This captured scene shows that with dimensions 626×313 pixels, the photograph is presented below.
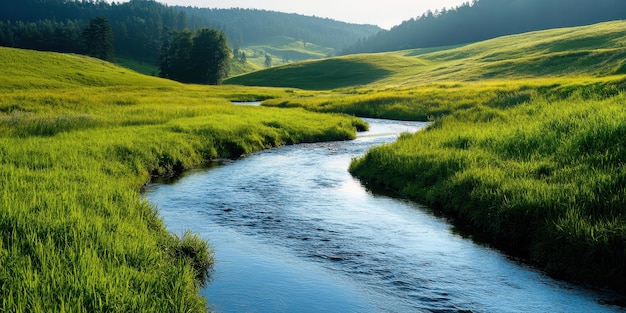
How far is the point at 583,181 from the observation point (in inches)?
483

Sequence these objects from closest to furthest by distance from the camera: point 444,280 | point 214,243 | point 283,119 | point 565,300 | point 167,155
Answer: point 565,300 < point 444,280 < point 214,243 < point 167,155 < point 283,119

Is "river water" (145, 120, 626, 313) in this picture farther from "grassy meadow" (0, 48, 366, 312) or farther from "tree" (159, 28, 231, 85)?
"tree" (159, 28, 231, 85)

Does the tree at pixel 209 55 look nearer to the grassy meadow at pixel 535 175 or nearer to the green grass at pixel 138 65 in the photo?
the green grass at pixel 138 65

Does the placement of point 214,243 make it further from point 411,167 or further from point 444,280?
point 411,167

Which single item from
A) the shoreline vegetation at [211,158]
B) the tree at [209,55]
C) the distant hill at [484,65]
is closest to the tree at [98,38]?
the tree at [209,55]

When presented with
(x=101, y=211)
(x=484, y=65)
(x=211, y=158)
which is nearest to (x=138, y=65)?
(x=484, y=65)

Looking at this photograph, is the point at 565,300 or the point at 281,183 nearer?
the point at 565,300

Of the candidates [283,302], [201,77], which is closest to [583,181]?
[283,302]

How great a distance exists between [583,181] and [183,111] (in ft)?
96.1

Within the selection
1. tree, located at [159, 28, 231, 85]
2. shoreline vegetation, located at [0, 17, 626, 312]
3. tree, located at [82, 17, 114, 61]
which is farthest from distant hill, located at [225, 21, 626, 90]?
tree, located at [82, 17, 114, 61]

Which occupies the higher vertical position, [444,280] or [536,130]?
[536,130]

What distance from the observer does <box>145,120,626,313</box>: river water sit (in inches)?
342

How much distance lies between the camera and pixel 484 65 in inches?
3130

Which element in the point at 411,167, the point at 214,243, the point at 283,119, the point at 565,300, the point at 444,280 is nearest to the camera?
the point at 565,300
